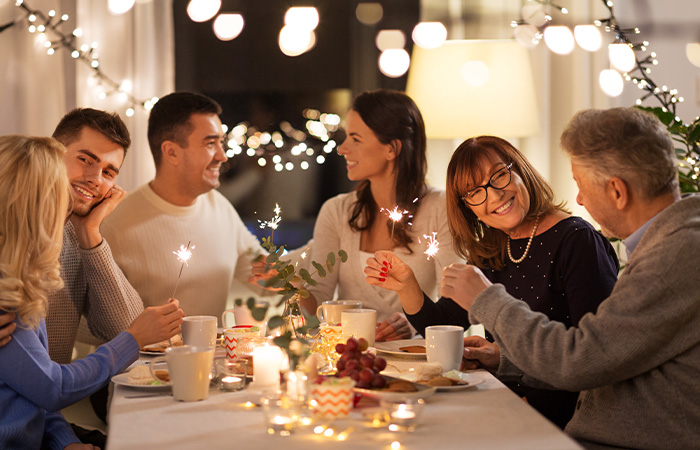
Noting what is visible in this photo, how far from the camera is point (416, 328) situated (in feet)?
6.85

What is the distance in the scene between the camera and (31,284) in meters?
1.44

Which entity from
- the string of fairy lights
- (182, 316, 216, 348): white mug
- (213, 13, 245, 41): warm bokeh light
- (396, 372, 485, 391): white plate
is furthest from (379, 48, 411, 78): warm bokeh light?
(396, 372, 485, 391): white plate

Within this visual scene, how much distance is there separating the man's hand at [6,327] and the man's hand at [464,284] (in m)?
0.85

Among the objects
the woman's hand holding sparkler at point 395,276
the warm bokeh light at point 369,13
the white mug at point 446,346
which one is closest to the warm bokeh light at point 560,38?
the warm bokeh light at point 369,13

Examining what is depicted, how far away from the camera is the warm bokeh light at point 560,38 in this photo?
3230mm

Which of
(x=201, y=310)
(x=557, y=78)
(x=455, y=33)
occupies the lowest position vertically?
(x=201, y=310)

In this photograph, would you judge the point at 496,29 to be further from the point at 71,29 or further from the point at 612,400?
the point at 612,400

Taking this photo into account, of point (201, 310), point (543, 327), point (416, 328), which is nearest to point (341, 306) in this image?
point (416, 328)

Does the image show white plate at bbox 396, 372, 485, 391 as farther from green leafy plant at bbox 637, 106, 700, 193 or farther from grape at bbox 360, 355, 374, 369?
green leafy plant at bbox 637, 106, 700, 193

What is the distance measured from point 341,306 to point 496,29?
219 cm

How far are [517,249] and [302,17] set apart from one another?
214 centimetres

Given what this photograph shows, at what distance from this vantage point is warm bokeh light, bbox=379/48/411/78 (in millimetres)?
3797

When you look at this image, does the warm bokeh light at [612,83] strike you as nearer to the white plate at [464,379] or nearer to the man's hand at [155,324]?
the white plate at [464,379]

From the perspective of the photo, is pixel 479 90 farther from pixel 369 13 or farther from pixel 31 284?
pixel 31 284
